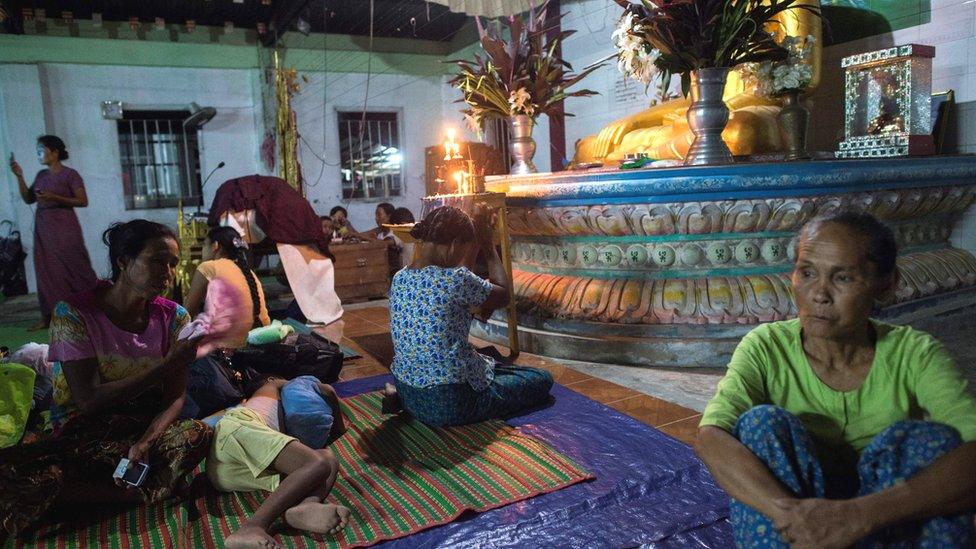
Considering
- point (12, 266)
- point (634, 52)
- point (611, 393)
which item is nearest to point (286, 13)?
point (12, 266)

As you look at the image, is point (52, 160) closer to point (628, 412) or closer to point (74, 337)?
point (74, 337)

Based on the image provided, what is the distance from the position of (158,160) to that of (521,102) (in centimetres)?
767

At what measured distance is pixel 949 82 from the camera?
4359mm

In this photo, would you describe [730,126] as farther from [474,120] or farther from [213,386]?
[213,386]

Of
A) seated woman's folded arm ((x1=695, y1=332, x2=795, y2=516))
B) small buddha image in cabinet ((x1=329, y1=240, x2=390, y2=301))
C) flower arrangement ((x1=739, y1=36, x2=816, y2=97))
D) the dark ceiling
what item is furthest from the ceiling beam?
seated woman's folded arm ((x1=695, y1=332, x2=795, y2=516))

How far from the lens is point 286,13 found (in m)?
9.84

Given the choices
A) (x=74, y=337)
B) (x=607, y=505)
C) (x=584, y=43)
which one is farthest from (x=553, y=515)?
(x=584, y=43)

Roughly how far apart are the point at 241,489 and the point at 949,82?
4871mm

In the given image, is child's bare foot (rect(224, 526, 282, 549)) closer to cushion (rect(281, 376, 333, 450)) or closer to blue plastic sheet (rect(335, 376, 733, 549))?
blue plastic sheet (rect(335, 376, 733, 549))

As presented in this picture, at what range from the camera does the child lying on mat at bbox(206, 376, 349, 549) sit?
1951mm

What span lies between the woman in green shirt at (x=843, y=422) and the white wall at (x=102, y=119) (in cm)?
1024

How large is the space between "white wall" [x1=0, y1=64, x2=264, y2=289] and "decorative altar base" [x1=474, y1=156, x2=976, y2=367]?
7841 mm

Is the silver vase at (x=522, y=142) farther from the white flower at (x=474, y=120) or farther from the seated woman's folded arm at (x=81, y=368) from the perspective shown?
the seated woman's folded arm at (x=81, y=368)

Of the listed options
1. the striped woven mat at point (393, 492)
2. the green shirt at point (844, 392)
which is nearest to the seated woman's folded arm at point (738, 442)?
the green shirt at point (844, 392)
